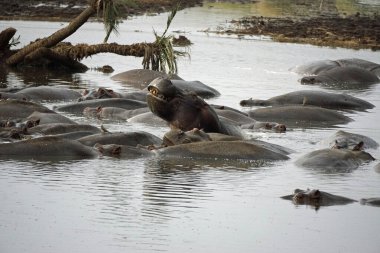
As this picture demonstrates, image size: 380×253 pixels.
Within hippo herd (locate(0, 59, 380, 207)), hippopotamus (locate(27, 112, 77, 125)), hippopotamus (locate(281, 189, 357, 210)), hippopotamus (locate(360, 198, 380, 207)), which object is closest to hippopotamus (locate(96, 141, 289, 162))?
hippo herd (locate(0, 59, 380, 207))

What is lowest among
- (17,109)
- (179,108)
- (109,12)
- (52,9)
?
(52,9)

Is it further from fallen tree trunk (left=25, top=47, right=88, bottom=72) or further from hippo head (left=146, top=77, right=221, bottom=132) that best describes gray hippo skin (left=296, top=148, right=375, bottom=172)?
fallen tree trunk (left=25, top=47, right=88, bottom=72)

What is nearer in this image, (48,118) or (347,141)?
(347,141)

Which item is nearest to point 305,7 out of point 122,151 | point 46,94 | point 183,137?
point 46,94

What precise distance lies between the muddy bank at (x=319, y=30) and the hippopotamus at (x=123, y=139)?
68.6 ft

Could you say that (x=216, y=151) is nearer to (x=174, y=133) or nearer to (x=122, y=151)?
(x=174, y=133)

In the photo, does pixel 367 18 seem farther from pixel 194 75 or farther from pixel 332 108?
pixel 332 108

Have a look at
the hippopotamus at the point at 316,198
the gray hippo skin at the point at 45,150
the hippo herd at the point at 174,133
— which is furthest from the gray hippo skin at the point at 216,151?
the hippopotamus at the point at 316,198

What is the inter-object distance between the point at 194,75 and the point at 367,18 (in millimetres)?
20657

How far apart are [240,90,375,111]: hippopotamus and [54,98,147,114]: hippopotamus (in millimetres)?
2511

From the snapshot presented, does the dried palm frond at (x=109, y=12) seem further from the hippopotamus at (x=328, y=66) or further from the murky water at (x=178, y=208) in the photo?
the murky water at (x=178, y=208)

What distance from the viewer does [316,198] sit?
9.27m

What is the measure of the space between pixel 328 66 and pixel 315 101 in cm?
593

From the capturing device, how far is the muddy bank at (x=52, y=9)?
36.8 metres
